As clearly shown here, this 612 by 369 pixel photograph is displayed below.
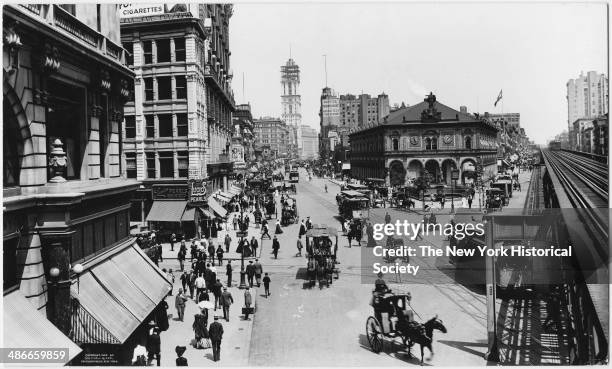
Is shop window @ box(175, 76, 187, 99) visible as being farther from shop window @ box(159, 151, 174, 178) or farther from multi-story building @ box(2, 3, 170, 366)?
multi-story building @ box(2, 3, 170, 366)

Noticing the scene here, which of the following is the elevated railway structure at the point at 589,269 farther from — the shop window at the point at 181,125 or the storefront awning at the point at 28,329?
the shop window at the point at 181,125

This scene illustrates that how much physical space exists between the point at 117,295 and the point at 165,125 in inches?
1007

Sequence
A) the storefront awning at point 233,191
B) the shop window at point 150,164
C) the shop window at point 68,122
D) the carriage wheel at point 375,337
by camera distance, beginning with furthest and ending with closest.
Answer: the storefront awning at point 233,191, the shop window at point 150,164, the carriage wheel at point 375,337, the shop window at point 68,122

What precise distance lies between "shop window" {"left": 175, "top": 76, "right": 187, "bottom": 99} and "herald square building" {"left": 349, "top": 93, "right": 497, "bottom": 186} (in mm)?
48287

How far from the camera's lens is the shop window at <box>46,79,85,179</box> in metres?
13.3

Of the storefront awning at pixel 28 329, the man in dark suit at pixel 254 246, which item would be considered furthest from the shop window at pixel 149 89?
the storefront awning at pixel 28 329

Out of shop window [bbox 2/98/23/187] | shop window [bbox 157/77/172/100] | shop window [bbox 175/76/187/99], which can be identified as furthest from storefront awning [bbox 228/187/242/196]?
shop window [bbox 2/98/23/187]

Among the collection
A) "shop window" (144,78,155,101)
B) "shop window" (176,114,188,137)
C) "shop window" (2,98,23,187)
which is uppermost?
"shop window" (144,78,155,101)

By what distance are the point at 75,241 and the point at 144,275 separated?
3.98 metres

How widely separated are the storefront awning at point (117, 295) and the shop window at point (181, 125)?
817 inches

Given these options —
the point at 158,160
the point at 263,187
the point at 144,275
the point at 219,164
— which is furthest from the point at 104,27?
the point at 263,187

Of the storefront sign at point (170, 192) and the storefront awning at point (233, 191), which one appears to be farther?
the storefront awning at point (233, 191)

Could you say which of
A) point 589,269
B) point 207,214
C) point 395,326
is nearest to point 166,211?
point 207,214

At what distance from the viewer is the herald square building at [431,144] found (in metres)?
81.0
